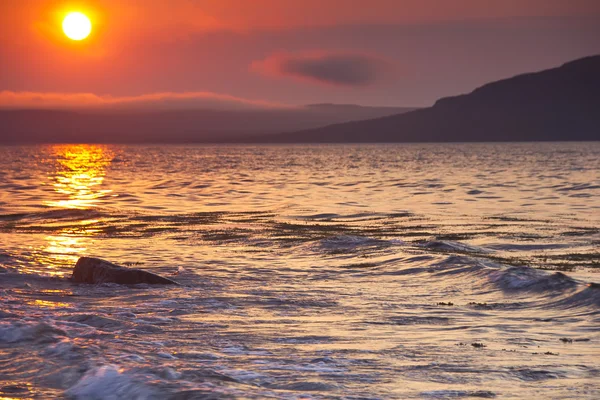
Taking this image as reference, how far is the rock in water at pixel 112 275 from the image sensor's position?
18.6m

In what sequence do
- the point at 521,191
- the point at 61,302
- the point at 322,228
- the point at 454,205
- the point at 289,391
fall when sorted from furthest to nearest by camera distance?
1. the point at 521,191
2. the point at 454,205
3. the point at 322,228
4. the point at 61,302
5. the point at 289,391

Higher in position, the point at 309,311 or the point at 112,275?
the point at 112,275

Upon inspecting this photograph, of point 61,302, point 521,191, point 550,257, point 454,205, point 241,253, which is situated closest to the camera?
point 61,302

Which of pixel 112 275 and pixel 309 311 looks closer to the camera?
pixel 309 311

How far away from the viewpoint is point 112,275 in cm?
1873

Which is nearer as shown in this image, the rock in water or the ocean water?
the ocean water

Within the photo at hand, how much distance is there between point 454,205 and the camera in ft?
146

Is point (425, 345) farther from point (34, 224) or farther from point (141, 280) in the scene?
point (34, 224)

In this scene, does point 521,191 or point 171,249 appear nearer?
point 171,249

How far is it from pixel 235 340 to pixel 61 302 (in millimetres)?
5327

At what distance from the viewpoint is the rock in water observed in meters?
18.6

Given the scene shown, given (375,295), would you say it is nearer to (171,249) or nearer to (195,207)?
(171,249)

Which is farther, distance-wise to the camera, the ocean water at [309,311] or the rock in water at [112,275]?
the rock in water at [112,275]

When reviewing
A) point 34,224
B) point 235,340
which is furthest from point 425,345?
point 34,224
